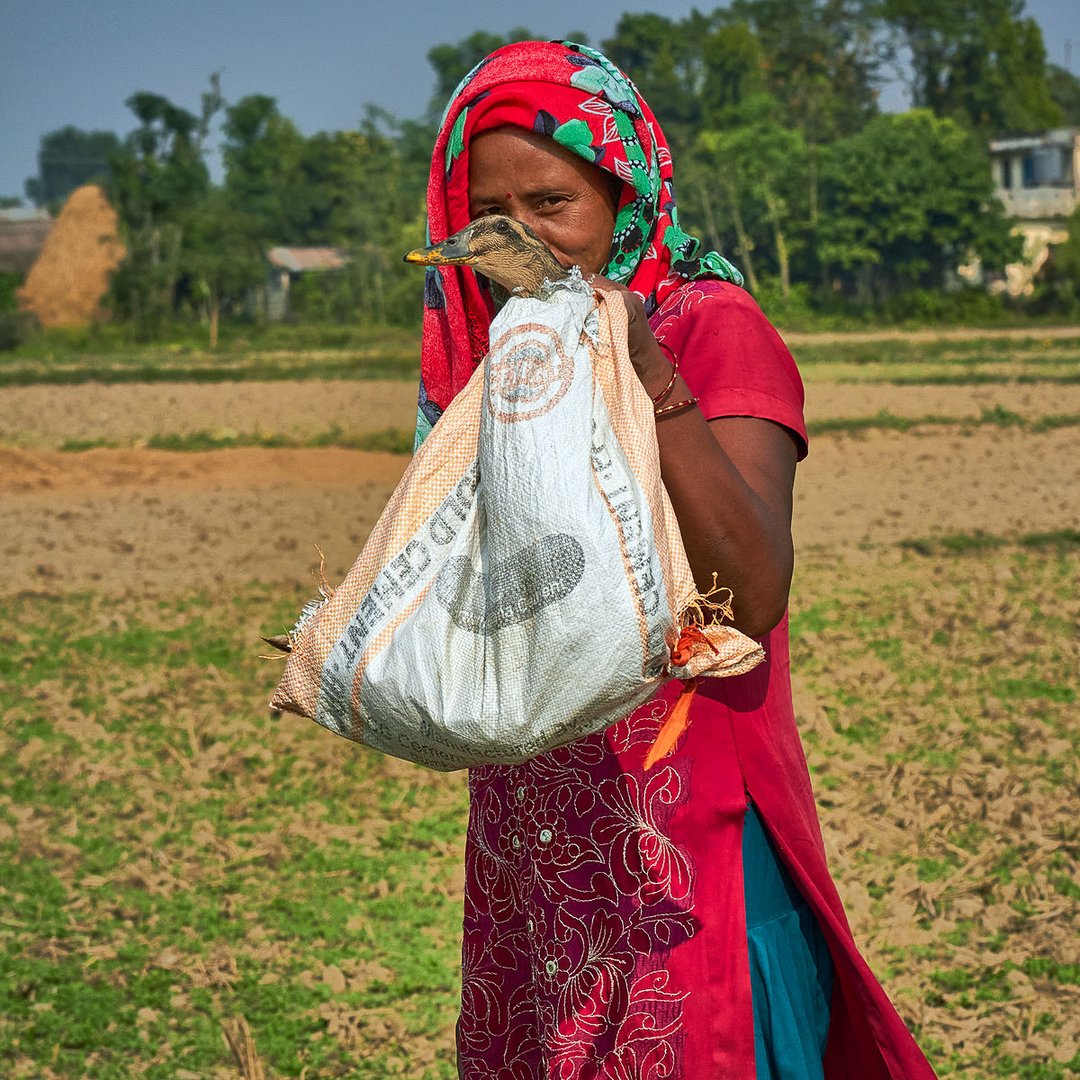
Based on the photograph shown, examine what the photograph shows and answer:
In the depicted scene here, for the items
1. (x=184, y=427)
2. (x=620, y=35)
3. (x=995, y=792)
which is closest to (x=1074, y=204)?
(x=620, y=35)

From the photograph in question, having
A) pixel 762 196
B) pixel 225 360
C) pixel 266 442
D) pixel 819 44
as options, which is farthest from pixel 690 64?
pixel 266 442

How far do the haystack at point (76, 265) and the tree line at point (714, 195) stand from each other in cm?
194

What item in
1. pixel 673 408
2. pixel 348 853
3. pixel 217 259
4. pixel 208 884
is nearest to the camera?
pixel 673 408

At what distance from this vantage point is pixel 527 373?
1230 mm

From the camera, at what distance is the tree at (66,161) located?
90.4 metres

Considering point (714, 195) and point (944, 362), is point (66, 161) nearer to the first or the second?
point (714, 195)

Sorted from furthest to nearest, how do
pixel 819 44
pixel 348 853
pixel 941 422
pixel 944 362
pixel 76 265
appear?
pixel 819 44 → pixel 76 265 → pixel 944 362 → pixel 941 422 → pixel 348 853

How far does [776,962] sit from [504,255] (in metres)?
0.80

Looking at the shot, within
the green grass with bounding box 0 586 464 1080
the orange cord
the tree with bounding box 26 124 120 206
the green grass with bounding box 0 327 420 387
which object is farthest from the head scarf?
the tree with bounding box 26 124 120 206

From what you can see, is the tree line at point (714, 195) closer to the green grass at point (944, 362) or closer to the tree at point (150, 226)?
the tree at point (150, 226)

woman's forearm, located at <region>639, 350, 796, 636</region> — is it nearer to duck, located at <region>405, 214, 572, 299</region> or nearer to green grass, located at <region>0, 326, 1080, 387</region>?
duck, located at <region>405, 214, 572, 299</region>

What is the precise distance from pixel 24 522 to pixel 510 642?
9.90m

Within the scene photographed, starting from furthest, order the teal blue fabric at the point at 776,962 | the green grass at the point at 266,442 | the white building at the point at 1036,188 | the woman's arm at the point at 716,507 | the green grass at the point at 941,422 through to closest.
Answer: the white building at the point at 1036,188, the green grass at the point at 266,442, the green grass at the point at 941,422, the teal blue fabric at the point at 776,962, the woman's arm at the point at 716,507

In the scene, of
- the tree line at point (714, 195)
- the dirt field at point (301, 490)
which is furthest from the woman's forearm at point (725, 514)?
the tree line at point (714, 195)
